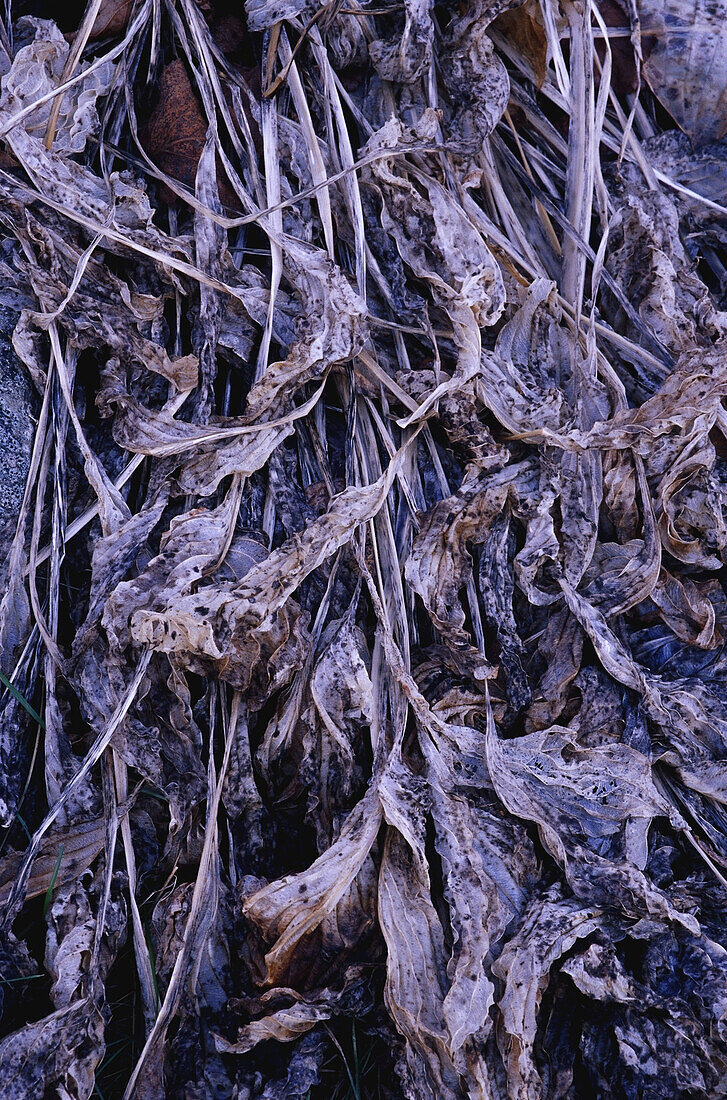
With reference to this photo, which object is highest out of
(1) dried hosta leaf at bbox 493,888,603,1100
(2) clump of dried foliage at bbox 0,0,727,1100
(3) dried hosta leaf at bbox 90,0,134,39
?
(3) dried hosta leaf at bbox 90,0,134,39

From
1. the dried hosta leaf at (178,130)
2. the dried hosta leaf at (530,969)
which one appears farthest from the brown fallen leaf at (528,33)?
the dried hosta leaf at (530,969)

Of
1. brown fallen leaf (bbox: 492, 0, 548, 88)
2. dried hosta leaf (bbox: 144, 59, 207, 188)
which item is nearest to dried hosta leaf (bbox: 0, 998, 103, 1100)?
dried hosta leaf (bbox: 144, 59, 207, 188)

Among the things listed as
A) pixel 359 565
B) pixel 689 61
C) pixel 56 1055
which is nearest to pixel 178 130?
pixel 359 565

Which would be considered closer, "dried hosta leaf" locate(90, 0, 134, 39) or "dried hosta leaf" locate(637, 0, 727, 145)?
"dried hosta leaf" locate(90, 0, 134, 39)

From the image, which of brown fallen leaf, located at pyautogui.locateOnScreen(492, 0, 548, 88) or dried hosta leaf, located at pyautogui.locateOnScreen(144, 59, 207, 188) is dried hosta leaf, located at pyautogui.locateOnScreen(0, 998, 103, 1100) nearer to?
dried hosta leaf, located at pyautogui.locateOnScreen(144, 59, 207, 188)

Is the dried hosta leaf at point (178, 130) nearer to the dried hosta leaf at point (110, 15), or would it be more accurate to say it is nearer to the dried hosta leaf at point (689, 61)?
the dried hosta leaf at point (110, 15)

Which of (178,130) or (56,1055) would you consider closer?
(56,1055)

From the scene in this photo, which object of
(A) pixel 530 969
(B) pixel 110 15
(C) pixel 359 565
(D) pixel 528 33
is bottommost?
(A) pixel 530 969

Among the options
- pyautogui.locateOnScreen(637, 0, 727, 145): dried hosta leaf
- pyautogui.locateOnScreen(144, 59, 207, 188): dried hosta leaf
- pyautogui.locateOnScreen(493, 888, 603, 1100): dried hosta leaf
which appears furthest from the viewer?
pyautogui.locateOnScreen(637, 0, 727, 145): dried hosta leaf

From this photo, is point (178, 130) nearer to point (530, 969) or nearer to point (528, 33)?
point (528, 33)

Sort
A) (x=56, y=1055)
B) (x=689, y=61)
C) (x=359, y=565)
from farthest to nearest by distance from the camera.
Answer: (x=689, y=61) < (x=359, y=565) < (x=56, y=1055)
